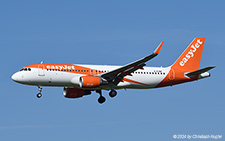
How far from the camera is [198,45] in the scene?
209 ft

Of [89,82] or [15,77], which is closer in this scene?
[89,82]

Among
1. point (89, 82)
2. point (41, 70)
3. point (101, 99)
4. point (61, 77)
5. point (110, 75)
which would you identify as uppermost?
point (41, 70)

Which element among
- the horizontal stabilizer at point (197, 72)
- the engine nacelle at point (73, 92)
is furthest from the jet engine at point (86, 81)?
the horizontal stabilizer at point (197, 72)

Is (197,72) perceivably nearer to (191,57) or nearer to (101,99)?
(191,57)

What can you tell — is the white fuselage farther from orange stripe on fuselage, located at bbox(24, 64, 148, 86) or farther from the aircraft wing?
the aircraft wing

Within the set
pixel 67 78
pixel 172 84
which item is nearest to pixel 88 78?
pixel 67 78

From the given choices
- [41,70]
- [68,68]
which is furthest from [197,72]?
[41,70]

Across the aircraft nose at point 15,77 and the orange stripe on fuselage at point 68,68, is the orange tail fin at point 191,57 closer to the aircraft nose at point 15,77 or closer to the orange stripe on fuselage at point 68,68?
the orange stripe on fuselage at point 68,68

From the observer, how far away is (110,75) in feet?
183

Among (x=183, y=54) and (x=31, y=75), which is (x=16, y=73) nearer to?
(x=31, y=75)

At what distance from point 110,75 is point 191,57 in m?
12.1

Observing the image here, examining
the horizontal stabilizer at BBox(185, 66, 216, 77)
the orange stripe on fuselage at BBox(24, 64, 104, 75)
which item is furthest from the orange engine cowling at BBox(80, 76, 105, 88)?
the horizontal stabilizer at BBox(185, 66, 216, 77)

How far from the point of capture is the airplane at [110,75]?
54.5 metres

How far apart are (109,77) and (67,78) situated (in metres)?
4.56
